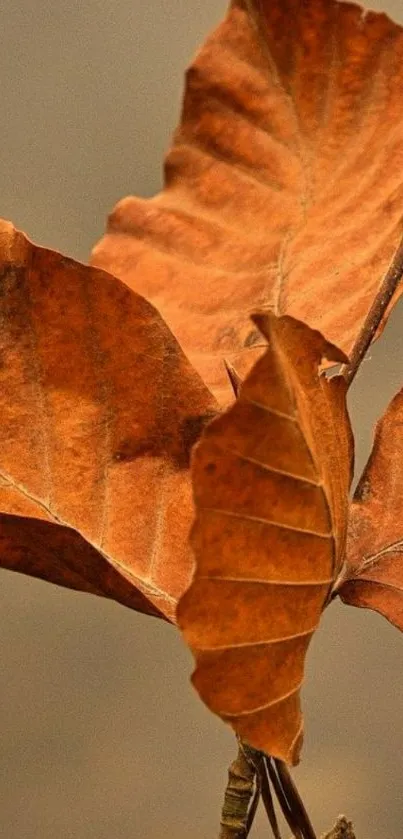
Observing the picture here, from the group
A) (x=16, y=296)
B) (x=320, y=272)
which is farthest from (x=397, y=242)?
(x=16, y=296)

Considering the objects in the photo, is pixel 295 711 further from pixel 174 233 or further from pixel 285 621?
pixel 174 233

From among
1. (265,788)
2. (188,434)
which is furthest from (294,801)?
(188,434)

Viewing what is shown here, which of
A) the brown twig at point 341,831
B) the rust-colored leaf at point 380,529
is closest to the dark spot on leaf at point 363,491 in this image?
the rust-colored leaf at point 380,529

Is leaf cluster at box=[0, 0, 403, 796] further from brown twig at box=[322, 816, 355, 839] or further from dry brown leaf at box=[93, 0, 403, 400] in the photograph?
brown twig at box=[322, 816, 355, 839]

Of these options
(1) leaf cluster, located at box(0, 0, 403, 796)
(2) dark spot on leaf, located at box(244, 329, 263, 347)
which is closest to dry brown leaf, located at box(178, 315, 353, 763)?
(1) leaf cluster, located at box(0, 0, 403, 796)

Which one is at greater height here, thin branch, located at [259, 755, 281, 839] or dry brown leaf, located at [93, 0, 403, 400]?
dry brown leaf, located at [93, 0, 403, 400]

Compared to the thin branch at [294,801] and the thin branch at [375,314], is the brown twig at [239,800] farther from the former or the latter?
the thin branch at [375,314]
